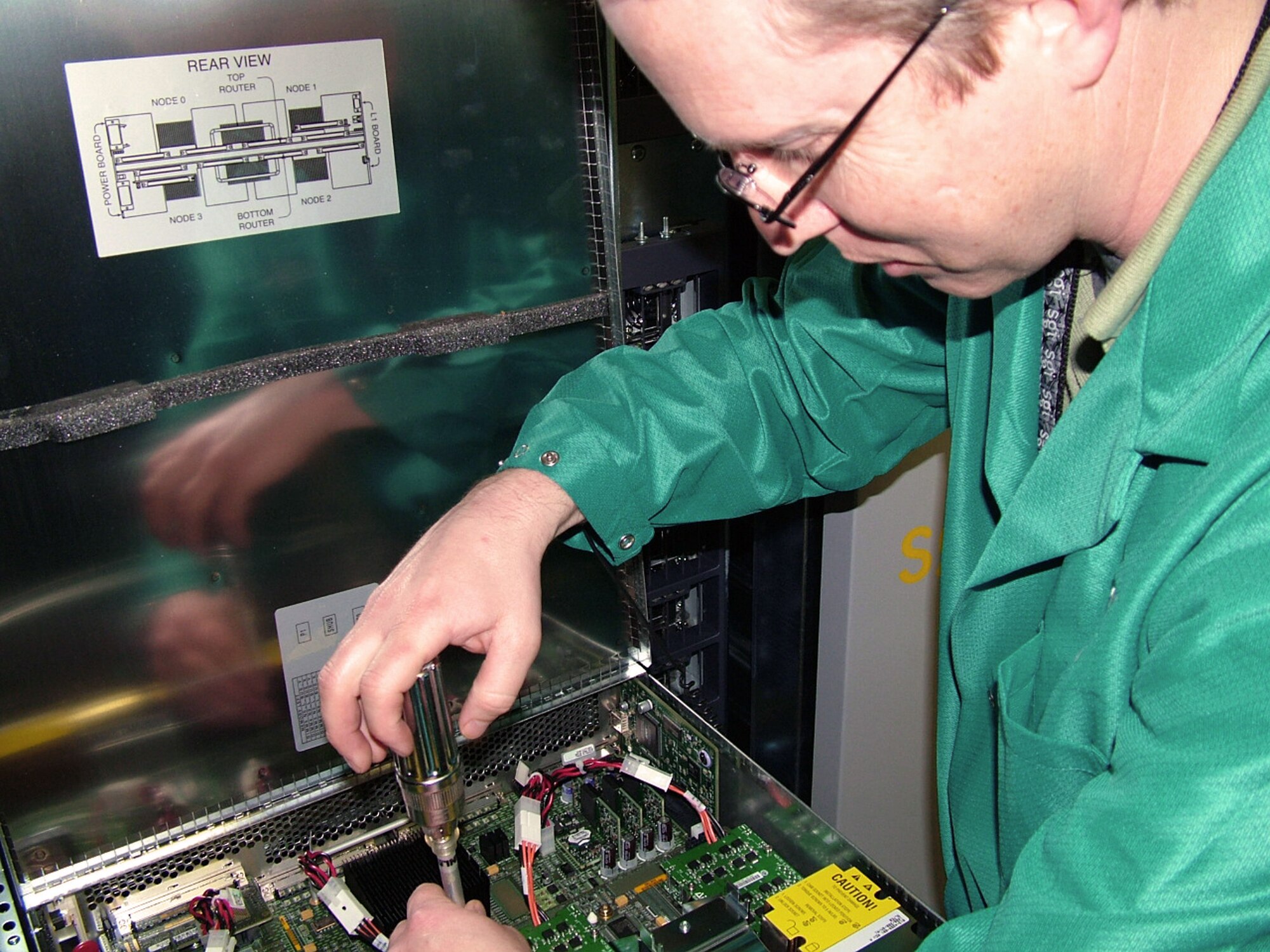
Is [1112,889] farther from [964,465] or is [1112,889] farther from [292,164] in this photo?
[292,164]

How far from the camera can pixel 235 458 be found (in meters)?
1.18

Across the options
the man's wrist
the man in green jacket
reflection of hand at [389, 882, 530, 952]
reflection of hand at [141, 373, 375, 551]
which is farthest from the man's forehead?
reflection of hand at [389, 882, 530, 952]

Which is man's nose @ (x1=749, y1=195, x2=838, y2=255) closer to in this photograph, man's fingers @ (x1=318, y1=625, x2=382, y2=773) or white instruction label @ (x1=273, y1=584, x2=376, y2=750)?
man's fingers @ (x1=318, y1=625, x2=382, y2=773)

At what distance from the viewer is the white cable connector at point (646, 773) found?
4.52 feet

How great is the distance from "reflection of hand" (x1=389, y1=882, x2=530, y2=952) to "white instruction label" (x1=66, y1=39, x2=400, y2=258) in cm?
67

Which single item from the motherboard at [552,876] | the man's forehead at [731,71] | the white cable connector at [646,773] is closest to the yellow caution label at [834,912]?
the motherboard at [552,876]

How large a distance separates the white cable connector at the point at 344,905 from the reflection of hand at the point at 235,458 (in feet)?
1.27

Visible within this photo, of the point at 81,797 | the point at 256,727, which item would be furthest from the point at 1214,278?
the point at 81,797

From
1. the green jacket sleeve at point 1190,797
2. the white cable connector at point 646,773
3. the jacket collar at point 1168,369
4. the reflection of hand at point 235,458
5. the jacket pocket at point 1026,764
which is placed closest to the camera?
the green jacket sleeve at point 1190,797

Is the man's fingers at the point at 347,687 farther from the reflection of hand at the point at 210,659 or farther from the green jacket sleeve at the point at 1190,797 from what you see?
the green jacket sleeve at the point at 1190,797

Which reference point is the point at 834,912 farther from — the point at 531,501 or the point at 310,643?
the point at 310,643

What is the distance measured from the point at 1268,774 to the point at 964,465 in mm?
563

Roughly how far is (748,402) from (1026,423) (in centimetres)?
31

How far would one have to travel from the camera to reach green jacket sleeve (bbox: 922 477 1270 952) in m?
0.67
